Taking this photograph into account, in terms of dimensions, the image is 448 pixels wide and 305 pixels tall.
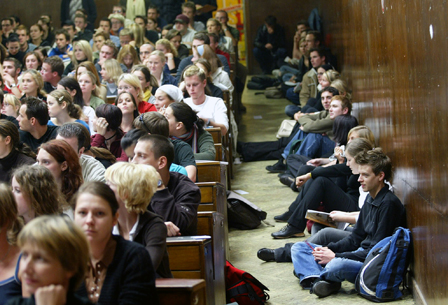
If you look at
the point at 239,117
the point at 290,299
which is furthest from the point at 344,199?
the point at 239,117

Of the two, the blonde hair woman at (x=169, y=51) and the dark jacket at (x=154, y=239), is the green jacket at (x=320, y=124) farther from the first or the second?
the dark jacket at (x=154, y=239)

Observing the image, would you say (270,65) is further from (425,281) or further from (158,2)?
(425,281)

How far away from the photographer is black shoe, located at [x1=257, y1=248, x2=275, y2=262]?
186 inches

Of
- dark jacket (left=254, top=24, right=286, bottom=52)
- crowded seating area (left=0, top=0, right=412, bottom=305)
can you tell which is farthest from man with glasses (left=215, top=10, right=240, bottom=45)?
crowded seating area (left=0, top=0, right=412, bottom=305)

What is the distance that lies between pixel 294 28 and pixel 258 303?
1053cm

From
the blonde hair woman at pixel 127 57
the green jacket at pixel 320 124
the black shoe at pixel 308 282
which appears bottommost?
the black shoe at pixel 308 282

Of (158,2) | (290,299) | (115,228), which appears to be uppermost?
(158,2)

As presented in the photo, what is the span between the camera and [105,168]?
4047mm

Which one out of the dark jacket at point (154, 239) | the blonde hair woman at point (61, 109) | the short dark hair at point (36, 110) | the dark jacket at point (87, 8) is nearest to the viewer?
the dark jacket at point (154, 239)

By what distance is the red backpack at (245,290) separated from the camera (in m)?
3.88

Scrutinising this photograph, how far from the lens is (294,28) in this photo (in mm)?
13664

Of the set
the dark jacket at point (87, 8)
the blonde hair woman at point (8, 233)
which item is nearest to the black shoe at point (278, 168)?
the blonde hair woman at point (8, 233)

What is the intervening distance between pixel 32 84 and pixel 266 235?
267cm

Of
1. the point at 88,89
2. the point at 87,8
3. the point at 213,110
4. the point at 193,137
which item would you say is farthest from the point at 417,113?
the point at 87,8
